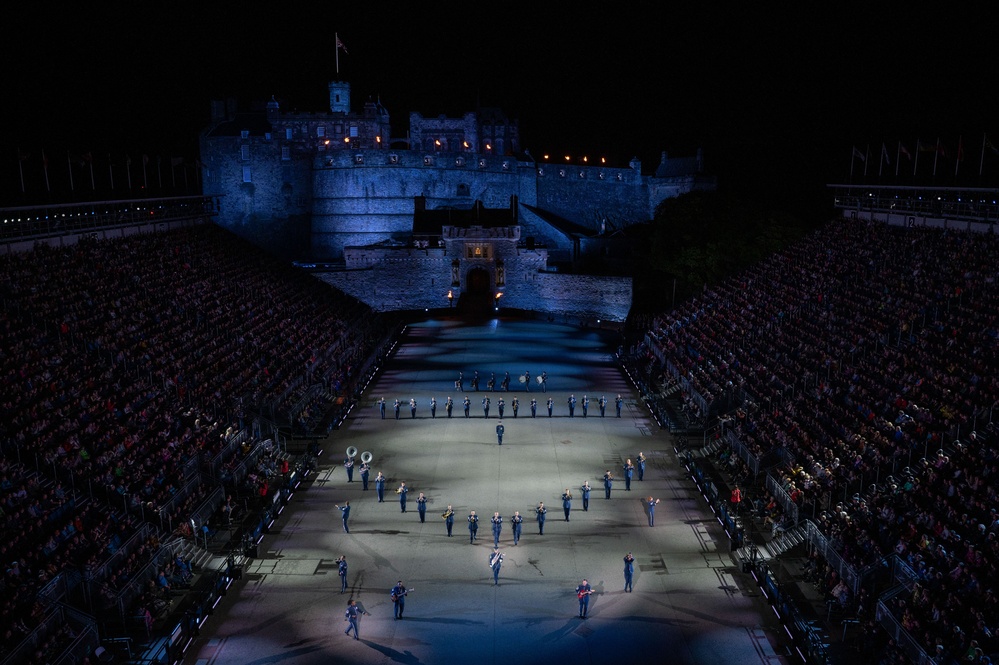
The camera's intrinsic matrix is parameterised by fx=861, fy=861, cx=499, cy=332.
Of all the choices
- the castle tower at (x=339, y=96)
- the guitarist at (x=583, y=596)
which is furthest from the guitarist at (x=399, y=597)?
the castle tower at (x=339, y=96)

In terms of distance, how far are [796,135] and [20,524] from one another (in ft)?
226

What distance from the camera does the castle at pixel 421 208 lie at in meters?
69.6

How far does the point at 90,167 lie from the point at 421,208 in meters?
35.9

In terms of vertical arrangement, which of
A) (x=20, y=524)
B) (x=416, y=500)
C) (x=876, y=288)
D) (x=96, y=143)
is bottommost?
(x=416, y=500)

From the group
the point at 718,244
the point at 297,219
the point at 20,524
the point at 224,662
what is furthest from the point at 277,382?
the point at 297,219

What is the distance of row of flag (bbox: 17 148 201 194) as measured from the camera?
43.5 m

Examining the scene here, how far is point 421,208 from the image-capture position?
79000 mm

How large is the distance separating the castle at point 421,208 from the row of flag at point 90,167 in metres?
6.64

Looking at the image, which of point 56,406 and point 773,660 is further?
point 56,406

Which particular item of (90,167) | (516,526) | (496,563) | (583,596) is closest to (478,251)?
(90,167)

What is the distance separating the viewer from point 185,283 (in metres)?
46.8

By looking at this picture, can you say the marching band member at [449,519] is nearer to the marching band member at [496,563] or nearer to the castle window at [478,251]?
the marching band member at [496,563]

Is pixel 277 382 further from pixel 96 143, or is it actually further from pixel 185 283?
pixel 96 143

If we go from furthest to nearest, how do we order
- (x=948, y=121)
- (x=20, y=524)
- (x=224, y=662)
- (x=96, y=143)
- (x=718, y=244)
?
1. (x=96, y=143)
2. (x=948, y=121)
3. (x=718, y=244)
4. (x=20, y=524)
5. (x=224, y=662)
